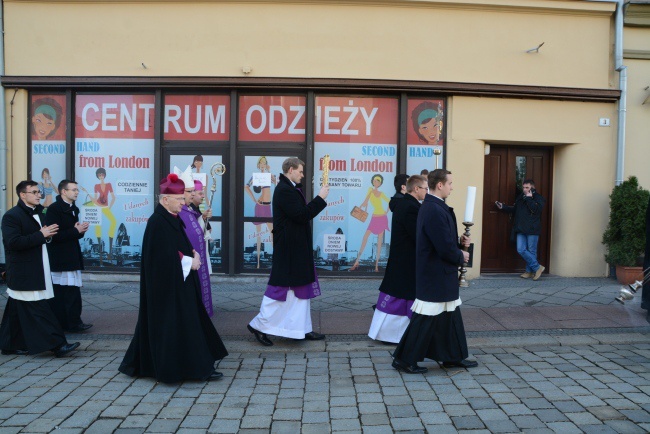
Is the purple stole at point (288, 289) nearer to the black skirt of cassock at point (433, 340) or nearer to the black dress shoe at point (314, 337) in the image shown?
the black dress shoe at point (314, 337)

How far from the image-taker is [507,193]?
11.1 meters

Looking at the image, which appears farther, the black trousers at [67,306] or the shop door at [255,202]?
the shop door at [255,202]

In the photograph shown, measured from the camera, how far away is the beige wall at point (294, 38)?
10.4m

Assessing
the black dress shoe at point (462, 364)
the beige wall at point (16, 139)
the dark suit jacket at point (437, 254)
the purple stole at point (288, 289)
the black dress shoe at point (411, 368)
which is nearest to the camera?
the dark suit jacket at point (437, 254)

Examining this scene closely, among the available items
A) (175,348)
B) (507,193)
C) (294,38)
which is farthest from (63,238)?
(507,193)

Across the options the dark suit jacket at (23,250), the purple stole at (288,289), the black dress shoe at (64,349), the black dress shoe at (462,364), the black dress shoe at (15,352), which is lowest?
the black dress shoe at (15,352)

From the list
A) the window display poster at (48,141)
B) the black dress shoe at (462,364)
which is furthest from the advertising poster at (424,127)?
the window display poster at (48,141)

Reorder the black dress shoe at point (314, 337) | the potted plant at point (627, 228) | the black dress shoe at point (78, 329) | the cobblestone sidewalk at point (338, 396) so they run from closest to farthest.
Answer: the cobblestone sidewalk at point (338, 396), the black dress shoe at point (314, 337), the black dress shoe at point (78, 329), the potted plant at point (627, 228)

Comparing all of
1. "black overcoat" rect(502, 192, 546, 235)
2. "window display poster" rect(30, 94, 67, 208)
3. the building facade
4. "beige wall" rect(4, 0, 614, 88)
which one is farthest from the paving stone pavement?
"beige wall" rect(4, 0, 614, 88)

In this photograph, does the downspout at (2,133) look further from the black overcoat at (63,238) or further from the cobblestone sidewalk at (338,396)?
the cobblestone sidewalk at (338,396)

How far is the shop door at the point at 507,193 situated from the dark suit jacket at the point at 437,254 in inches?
215

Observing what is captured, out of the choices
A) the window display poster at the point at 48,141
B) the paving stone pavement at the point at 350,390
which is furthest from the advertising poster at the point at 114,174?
the paving stone pavement at the point at 350,390

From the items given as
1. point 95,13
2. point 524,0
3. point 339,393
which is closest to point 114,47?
point 95,13

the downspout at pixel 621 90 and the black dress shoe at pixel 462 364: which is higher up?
the downspout at pixel 621 90
